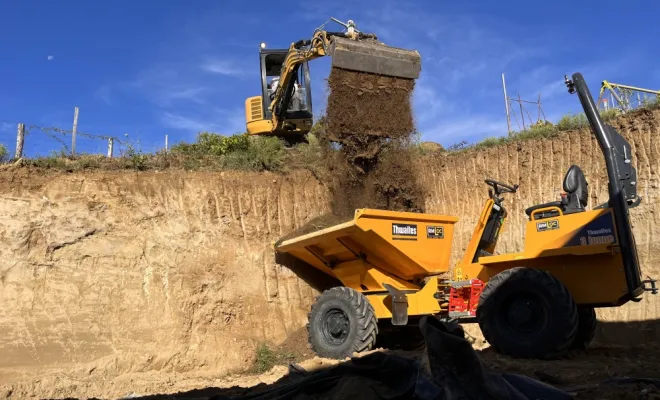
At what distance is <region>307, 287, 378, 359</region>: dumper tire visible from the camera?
27.0 ft

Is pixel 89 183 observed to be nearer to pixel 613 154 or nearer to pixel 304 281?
pixel 304 281

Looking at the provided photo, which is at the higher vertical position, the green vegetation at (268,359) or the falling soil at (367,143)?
the falling soil at (367,143)

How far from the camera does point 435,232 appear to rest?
8.66 meters

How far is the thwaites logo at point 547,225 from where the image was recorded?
707cm

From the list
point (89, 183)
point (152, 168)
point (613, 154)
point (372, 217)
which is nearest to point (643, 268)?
point (613, 154)

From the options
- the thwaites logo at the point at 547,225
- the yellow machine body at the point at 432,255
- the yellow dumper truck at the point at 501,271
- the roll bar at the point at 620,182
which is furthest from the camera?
the thwaites logo at the point at 547,225

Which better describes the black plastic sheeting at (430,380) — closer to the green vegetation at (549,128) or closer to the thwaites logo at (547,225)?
the thwaites logo at (547,225)

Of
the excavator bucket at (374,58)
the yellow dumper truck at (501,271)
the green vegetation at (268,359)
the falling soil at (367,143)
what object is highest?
the excavator bucket at (374,58)

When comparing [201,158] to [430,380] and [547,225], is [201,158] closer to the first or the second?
[547,225]

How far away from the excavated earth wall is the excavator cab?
6.54 feet

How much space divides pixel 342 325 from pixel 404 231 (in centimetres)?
169

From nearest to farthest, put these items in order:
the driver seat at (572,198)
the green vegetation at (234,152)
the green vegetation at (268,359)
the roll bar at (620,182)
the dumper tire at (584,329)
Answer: the roll bar at (620,182), the driver seat at (572,198), the dumper tire at (584,329), the green vegetation at (268,359), the green vegetation at (234,152)

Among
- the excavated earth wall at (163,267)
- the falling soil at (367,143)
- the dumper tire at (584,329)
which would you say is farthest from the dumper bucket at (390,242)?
the dumper tire at (584,329)

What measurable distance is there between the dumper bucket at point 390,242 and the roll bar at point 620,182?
2.59m
